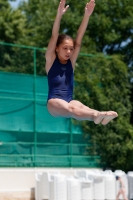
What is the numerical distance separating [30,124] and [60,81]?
25.1 ft

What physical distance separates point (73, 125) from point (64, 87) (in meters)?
8.41

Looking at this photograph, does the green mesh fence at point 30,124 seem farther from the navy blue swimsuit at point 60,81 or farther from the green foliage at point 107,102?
the navy blue swimsuit at point 60,81

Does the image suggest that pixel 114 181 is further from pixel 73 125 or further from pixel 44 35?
pixel 44 35

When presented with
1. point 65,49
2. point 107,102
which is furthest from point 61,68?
point 107,102

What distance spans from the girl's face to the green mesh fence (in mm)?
7202

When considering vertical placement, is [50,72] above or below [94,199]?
above

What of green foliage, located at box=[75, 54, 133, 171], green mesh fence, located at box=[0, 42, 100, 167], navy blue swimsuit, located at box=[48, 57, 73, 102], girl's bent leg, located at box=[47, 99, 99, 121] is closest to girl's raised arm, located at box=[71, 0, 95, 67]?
navy blue swimsuit, located at box=[48, 57, 73, 102]

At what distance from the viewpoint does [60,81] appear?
7438 millimetres

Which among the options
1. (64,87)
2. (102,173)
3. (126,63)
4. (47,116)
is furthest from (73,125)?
(64,87)

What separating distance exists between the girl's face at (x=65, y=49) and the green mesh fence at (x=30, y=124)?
7.20 m

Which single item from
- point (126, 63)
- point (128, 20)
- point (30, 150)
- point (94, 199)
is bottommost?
point (94, 199)

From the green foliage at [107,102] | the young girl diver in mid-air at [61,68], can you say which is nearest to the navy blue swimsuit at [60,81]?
the young girl diver in mid-air at [61,68]

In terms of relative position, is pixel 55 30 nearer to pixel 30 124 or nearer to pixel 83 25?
pixel 83 25

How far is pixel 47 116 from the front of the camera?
1541 centimetres
